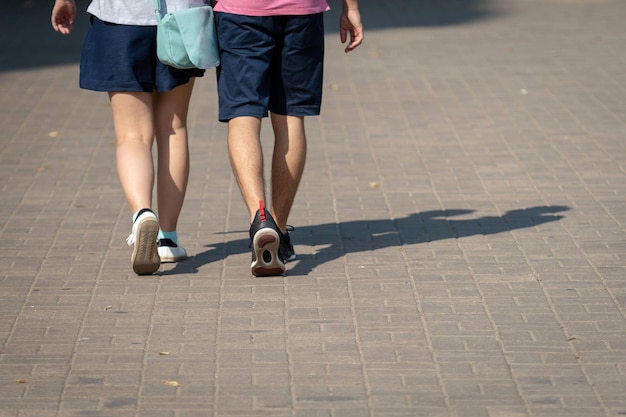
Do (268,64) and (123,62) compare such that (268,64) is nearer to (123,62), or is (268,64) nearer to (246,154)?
(246,154)

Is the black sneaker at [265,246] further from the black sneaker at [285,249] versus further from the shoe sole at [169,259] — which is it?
the shoe sole at [169,259]

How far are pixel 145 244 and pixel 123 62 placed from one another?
0.85 meters

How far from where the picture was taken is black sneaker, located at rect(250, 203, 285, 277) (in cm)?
556

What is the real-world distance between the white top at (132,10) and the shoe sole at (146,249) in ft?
3.03

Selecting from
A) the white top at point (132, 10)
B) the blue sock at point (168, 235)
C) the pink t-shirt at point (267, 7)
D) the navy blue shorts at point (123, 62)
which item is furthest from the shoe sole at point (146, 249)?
the pink t-shirt at point (267, 7)

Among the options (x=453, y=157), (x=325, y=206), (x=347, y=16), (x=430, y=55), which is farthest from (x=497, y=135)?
(x=430, y=55)

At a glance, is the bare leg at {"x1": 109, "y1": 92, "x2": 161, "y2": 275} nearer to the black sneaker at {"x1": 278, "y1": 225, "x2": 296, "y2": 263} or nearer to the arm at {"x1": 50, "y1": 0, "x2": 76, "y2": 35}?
the arm at {"x1": 50, "y1": 0, "x2": 76, "y2": 35}

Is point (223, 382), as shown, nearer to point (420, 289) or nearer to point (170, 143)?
point (420, 289)

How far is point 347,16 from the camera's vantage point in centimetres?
610

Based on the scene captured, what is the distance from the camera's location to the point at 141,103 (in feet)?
19.3

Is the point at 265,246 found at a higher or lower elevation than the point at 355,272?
higher

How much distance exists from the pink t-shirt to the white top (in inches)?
7.8

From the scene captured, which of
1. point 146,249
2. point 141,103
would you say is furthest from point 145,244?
point 141,103

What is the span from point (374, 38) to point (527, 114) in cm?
528
